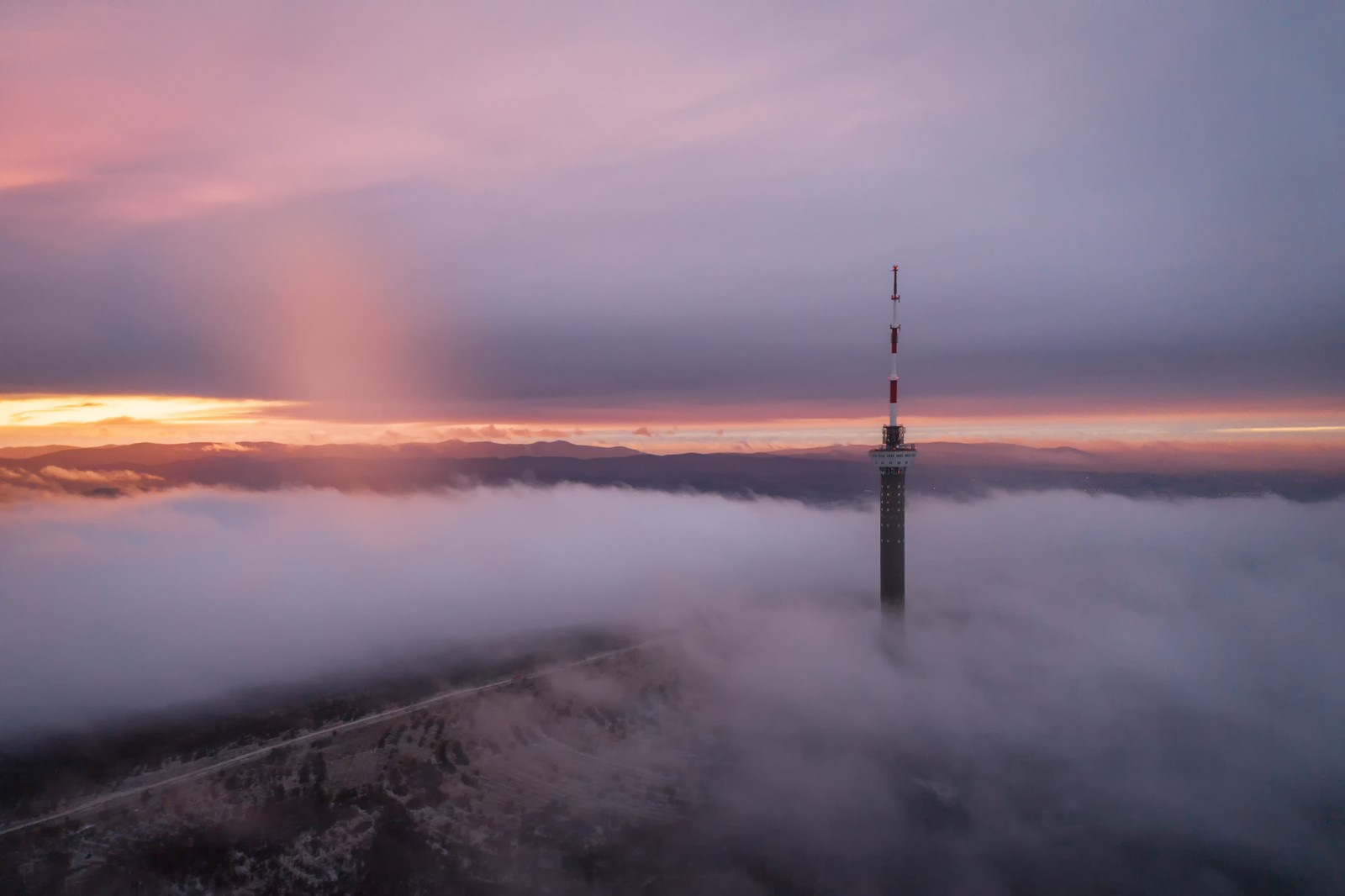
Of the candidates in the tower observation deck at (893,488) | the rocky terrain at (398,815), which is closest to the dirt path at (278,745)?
the rocky terrain at (398,815)

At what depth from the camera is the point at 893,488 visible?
355 feet

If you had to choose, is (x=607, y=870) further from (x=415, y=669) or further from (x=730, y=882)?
(x=415, y=669)

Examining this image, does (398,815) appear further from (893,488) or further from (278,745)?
A: (893,488)

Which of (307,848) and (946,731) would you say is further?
Answer: (946,731)

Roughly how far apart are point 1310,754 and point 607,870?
541ft

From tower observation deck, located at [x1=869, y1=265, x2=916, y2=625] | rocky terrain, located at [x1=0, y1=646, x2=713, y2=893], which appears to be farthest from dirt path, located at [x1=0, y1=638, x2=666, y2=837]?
tower observation deck, located at [x1=869, y1=265, x2=916, y2=625]

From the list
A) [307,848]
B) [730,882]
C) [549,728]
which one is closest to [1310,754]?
[730,882]

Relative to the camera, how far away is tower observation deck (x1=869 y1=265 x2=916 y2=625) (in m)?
107

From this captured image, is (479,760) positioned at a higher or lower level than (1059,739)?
higher

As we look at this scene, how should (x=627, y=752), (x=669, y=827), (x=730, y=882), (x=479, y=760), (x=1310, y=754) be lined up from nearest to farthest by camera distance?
(x=730, y=882) < (x=669, y=827) < (x=479, y=760) < (x=627, y=752) < (x=1310, y=754)

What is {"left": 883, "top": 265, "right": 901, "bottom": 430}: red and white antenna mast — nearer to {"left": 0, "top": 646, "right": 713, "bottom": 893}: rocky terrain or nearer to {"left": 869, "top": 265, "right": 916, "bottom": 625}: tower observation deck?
{"left": 869, "top": 265, "right": 916, "bottom": 625}: tower observation deck

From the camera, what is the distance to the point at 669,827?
93.6 metres

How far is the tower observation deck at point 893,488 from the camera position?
4215 inches

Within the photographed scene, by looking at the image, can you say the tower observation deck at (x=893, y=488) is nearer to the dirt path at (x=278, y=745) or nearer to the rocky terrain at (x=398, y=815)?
the rocky terrain at (x=398, y=815)
